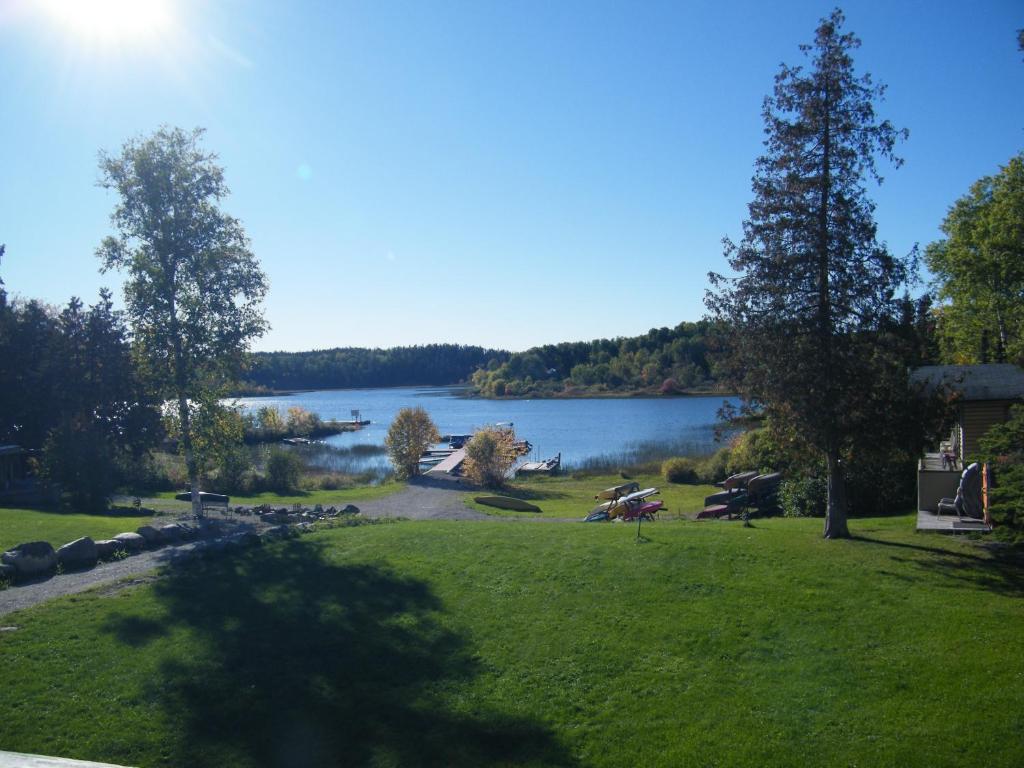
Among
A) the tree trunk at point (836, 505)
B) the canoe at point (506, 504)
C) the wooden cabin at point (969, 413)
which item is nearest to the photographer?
the tree trunk at point (836, 505)

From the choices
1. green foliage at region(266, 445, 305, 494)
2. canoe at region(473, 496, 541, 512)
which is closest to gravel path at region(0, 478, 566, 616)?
canoe at region(473, 496, 541, 512)

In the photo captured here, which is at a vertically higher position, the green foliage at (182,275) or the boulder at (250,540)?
the green foliage at (182,275)

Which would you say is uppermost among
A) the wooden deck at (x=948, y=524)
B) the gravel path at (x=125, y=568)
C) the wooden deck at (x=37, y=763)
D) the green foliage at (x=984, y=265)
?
the green foliage at (x=984, y=265)

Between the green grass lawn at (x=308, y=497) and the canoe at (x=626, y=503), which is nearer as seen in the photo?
the canoe at (x=626, y=503)

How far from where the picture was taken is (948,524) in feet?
48.3

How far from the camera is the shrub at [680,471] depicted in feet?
131

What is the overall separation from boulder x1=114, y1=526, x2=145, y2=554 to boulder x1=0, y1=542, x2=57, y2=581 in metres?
1.74

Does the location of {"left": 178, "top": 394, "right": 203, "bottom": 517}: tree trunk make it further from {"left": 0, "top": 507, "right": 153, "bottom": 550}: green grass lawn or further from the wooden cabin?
the wooden cabin

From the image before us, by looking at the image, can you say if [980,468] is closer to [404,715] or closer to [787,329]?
[787,329]

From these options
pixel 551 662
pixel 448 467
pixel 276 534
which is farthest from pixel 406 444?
pixel 551 662

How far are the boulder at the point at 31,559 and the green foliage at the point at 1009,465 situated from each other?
1661cm

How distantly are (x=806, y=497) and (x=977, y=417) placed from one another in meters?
6.54

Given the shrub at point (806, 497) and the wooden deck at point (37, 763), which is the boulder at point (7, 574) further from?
the shrub at point (806, 497)

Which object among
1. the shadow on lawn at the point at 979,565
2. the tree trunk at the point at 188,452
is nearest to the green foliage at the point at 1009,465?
the shadow on lawn at the point at 979,565
